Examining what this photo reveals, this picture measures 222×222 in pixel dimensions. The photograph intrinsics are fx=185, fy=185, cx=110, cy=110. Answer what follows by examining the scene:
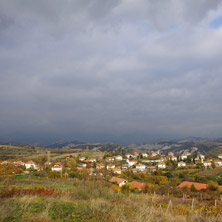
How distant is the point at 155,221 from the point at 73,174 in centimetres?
4368

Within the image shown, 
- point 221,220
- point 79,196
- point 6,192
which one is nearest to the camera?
point 221,220

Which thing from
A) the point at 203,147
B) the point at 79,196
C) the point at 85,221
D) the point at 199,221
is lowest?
the point at 203,147

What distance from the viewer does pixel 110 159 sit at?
283 ft

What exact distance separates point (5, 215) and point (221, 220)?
6466 millimetres

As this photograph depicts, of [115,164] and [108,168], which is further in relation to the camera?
[115,164]

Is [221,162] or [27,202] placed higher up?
[27,202]

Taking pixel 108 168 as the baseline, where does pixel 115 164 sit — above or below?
below

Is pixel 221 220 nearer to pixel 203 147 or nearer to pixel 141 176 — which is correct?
pixel 141 176

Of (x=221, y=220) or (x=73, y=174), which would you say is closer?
(x=221, y=220)

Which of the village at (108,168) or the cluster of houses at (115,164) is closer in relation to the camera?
the village at (108,168)

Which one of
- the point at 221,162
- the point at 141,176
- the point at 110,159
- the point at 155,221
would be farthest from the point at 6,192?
the point at 221,162

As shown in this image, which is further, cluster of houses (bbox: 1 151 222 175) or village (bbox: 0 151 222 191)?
cluster of houses (bbox: 1 151 222 175)

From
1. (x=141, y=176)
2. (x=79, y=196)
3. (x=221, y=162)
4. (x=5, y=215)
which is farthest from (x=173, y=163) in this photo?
(x=5, y=215)

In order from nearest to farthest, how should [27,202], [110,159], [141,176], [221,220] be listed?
1. [221,220]
2. [27,202]
3. [141,176]
4. [110,159]
